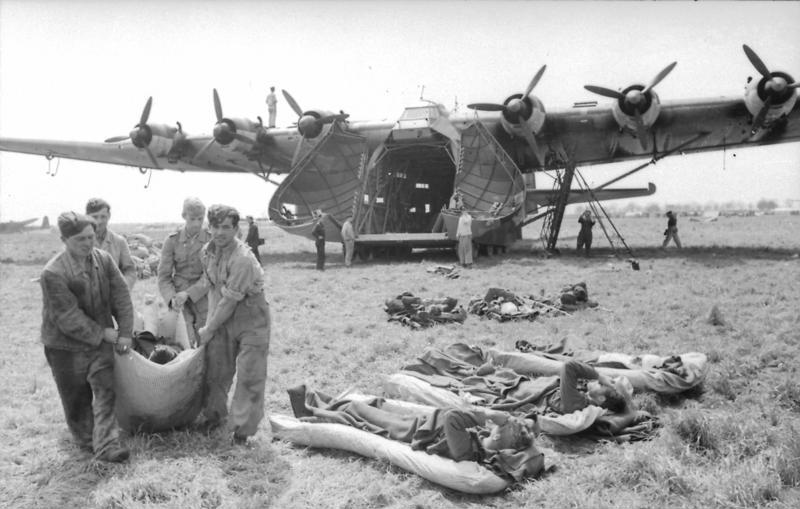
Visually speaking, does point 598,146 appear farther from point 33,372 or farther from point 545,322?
point 33,372

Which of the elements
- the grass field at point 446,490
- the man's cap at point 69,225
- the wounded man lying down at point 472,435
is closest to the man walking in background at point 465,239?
the grass field at point 446,490

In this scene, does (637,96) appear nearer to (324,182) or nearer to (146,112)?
(324,182)

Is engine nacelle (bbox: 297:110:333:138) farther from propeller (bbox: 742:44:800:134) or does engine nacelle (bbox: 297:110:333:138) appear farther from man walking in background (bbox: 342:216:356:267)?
propeller (bbox: 742:44:800:134)

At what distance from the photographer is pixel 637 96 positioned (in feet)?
48.6

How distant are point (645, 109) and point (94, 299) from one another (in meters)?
14.7

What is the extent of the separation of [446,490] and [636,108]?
14.0 metres

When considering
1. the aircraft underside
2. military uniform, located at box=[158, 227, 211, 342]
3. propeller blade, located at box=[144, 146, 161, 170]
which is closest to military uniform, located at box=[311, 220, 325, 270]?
the aircraft underside

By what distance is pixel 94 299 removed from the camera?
4094 mm

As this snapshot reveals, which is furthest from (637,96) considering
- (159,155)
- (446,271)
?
(159,155)

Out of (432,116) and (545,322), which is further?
(432,116)

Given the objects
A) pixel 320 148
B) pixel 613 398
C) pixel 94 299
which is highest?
pixel 320 148

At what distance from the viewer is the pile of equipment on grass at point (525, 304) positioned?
8.77m

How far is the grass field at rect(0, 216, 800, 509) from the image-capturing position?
137 inches

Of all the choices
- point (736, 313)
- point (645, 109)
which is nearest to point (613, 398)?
point (736, 313)
